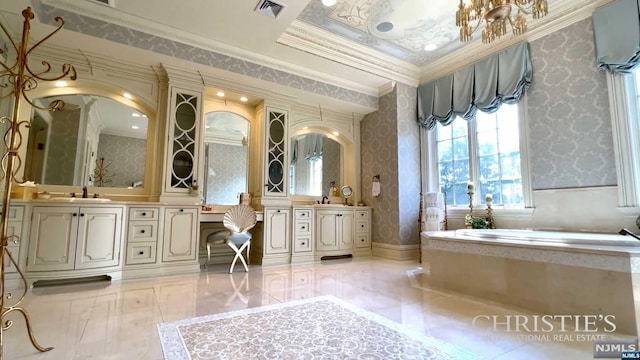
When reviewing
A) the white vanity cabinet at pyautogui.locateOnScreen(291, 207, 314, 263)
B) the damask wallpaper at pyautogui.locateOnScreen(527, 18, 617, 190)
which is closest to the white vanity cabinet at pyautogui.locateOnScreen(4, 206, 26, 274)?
the white vanity cabinet at pyautogui.locateOnScreen(291, 207, 314, 263)

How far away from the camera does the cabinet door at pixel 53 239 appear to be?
10.0 feet

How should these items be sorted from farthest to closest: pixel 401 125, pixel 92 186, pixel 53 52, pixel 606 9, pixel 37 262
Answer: pixel 401 125 < pixel 92 186 < pixel 53 52 < pixel 606 9 < pixel 37 262

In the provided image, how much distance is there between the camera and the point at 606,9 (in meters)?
3.29

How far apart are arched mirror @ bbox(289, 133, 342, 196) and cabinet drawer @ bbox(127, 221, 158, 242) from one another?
2.29 m

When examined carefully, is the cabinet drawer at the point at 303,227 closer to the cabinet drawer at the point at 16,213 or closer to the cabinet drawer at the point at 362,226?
the cabinet drawer at the point at 362,226

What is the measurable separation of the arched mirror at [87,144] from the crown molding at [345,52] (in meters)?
2.47

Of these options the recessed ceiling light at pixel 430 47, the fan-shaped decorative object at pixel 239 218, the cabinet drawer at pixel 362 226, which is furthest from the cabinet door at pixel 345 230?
the recessed ceiling light at pixel 430 47

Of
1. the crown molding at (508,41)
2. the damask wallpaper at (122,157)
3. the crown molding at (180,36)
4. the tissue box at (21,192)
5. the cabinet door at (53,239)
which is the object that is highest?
the crown molding at (508,41)

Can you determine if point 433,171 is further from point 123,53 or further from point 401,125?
point 123,53

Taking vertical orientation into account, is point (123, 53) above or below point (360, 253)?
above

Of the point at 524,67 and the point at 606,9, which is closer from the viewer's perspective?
the point at 606,9

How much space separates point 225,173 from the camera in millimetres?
4699

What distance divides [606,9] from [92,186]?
21.4ft

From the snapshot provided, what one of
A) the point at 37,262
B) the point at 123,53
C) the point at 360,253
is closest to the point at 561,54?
the point at 360,253
